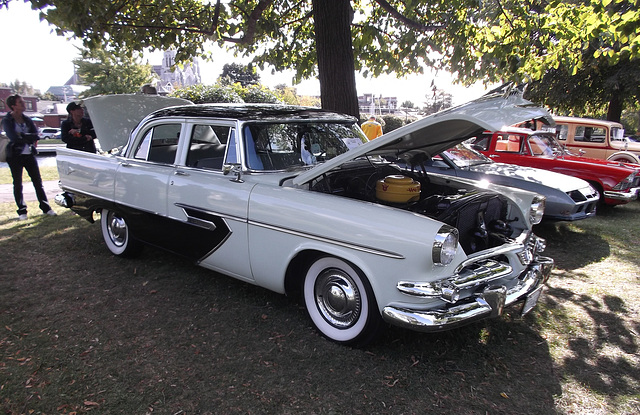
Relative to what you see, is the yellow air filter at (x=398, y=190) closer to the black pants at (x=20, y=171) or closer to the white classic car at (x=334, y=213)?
the white classic car at (x=334, y=213)

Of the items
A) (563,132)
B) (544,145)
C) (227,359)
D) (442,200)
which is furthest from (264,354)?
(563,132)

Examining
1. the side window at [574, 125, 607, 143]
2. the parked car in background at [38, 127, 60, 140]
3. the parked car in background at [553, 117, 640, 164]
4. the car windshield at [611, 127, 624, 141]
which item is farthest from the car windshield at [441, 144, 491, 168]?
the parked car in background at [38, 127, 60, 140]

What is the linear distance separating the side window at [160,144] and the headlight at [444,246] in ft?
9.22

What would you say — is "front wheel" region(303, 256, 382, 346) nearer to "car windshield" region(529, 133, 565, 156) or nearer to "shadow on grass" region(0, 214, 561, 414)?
"shadow on grass" region(0, 214, 561, 414)

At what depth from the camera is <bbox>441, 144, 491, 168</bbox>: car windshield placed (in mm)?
6350

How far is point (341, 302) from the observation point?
10.1 ft

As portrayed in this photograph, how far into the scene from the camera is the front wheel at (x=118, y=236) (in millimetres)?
4777

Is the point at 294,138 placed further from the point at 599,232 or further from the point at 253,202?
the point at 599,232

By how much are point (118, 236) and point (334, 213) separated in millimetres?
3239

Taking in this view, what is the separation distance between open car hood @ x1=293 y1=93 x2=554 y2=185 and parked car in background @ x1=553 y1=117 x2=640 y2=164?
31.2 feet

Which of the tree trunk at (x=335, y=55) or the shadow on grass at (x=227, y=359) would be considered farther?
the tree trunk at (x=335, y=55)

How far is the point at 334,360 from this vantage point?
9.66ft

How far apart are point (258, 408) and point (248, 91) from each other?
1267cm

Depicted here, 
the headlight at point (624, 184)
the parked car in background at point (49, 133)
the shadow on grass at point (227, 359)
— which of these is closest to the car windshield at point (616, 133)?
the headlight at point (624, 184)
